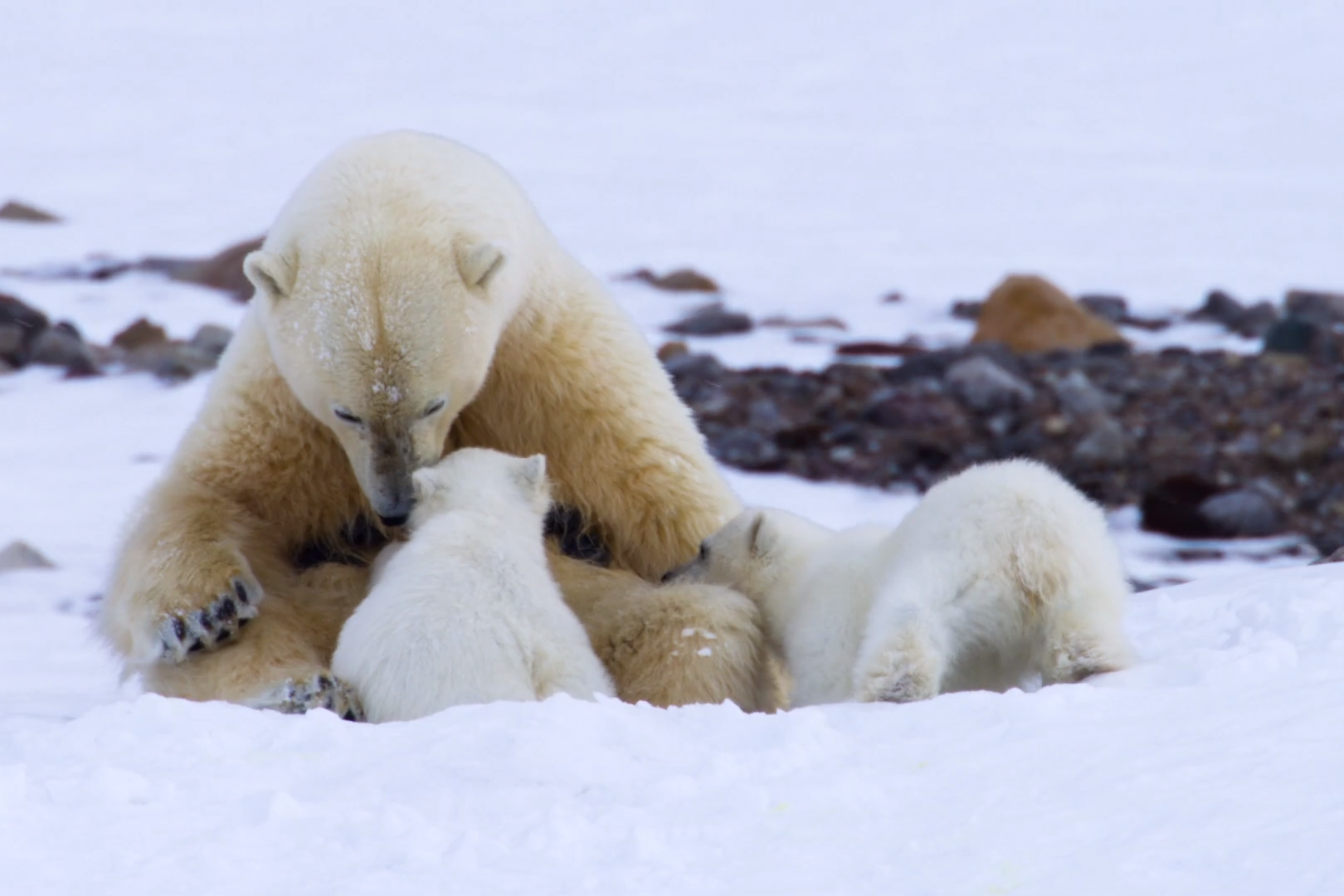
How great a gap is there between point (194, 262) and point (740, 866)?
12.7 meters

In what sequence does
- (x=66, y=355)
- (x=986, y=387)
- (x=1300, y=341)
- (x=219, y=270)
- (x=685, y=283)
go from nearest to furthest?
1. (x=986, y=387)
2. (x=66, y=355)
3. (x=1300, y=341)
4. (x=219, y=270)
5. (x=685, y=283)

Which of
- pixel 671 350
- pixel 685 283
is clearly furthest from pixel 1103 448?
pixel 685 283

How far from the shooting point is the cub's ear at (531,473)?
11.2 ft

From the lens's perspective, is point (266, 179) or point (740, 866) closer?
point (740, 866)

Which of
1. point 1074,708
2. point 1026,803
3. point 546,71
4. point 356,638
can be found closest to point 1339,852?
point 1026,803

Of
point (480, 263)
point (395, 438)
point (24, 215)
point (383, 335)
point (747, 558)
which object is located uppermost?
→ point (480, 263)

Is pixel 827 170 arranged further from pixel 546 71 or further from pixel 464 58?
pixel 464 58

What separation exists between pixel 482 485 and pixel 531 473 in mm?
108

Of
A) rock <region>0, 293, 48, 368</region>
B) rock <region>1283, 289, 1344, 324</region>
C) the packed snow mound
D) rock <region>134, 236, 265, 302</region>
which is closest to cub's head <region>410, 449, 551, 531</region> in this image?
the packed snow mound

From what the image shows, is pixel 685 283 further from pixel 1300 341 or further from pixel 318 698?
pixel 318 698

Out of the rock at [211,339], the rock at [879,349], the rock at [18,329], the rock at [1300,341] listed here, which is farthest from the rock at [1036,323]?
the rock at [18,329]

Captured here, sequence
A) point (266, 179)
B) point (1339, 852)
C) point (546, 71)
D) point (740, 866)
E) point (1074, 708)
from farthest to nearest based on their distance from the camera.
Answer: point (546, 71) < point (266, 179) < point (1074, 708) < point (740, 866) < point (1339, 852)

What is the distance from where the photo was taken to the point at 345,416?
3.31m

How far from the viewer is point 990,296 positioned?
12.0 meters
